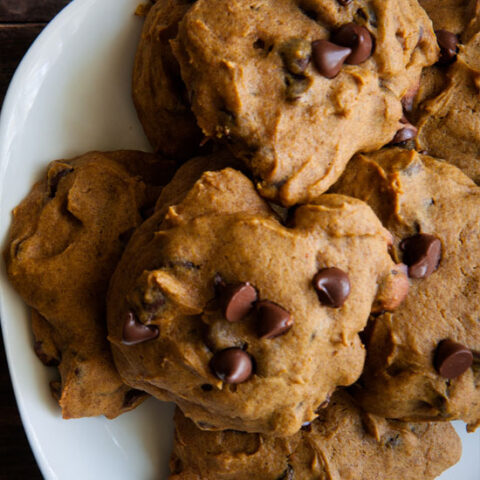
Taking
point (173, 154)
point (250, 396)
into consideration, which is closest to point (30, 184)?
point (173, 154)

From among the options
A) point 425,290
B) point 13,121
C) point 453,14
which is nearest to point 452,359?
point 425,290

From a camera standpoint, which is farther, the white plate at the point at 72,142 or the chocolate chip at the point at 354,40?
the white plate at the point at 72,142

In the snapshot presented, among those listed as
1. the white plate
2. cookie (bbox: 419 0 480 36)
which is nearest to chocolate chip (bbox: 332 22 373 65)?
cookie (bbox: 419 0 480 36)

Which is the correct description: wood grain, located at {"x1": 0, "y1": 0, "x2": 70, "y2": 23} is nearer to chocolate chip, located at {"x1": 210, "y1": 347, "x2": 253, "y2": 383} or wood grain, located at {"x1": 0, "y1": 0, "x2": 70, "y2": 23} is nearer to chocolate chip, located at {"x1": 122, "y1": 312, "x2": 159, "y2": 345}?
chocolate chip, located at {"x1": 122, "y1": 312, "x2": 159, "y2": 345}

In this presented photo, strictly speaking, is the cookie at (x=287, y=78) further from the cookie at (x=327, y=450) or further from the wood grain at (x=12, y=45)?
the wood grain at (x=12, y=45)

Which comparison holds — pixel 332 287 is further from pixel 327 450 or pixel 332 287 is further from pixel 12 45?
pixel 12 45

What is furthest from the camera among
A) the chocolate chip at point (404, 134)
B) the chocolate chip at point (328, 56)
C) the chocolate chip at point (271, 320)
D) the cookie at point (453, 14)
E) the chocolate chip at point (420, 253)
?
the cookie at point (453, 14)

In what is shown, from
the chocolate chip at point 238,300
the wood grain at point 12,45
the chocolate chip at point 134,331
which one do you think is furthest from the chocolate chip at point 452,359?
the wood grain at point 12,45

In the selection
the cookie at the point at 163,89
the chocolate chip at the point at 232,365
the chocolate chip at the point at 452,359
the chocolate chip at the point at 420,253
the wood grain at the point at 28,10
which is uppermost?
the wood grain at the point at 28,10

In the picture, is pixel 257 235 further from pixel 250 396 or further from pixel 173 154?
pixel 173 154
